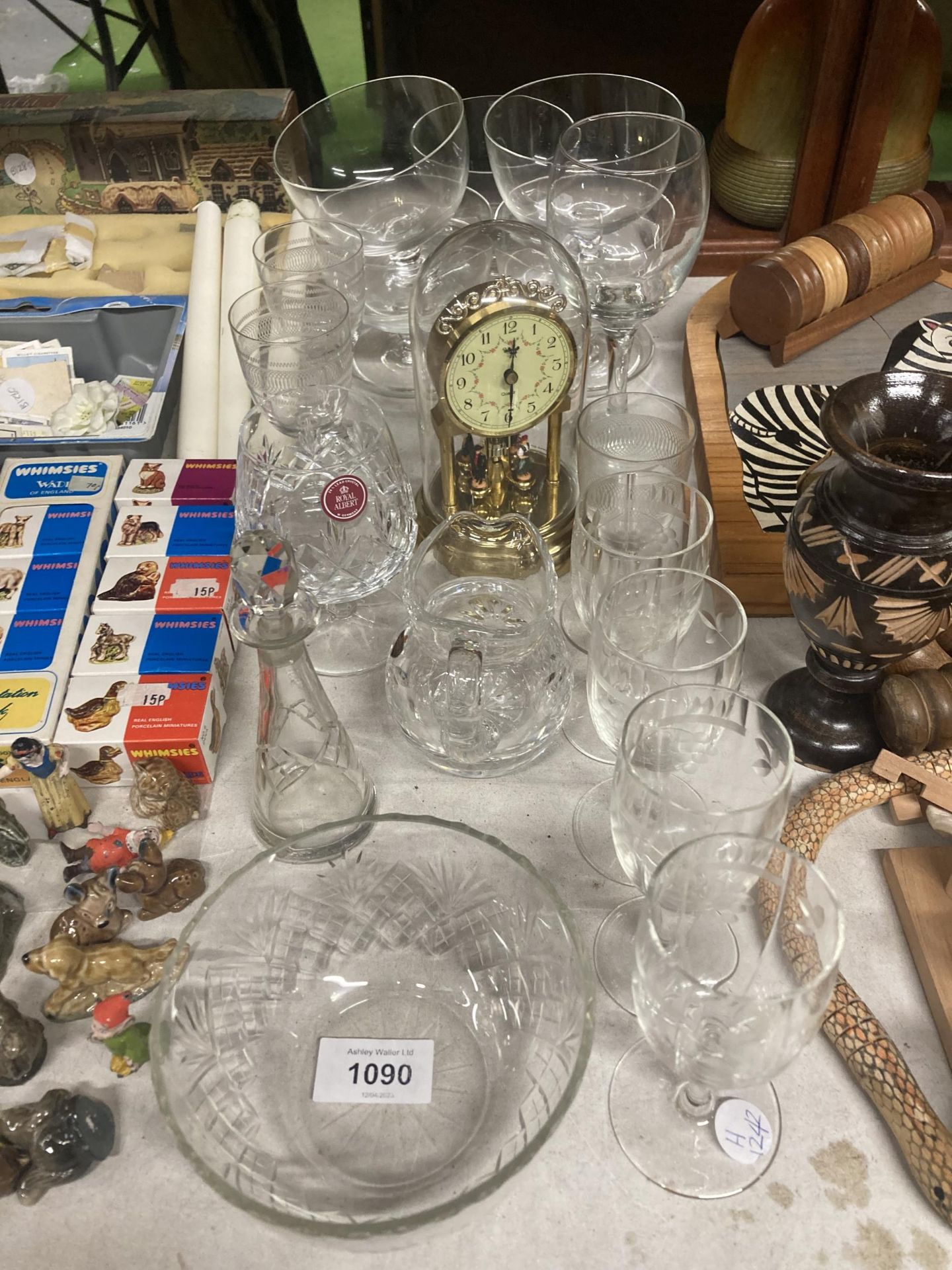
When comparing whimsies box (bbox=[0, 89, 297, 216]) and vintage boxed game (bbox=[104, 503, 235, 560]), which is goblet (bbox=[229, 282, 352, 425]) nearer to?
vintage boxed game (bbox=[104, 503, 235, 560])

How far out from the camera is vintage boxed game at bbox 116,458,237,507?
108 cm

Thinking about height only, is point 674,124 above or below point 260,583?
above

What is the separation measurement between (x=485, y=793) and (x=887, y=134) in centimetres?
114

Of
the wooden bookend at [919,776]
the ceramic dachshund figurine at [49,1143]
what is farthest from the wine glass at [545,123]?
the ceramic dachshund figurine at [49,1143]

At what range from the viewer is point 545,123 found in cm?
129

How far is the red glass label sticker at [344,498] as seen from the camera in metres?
0.96

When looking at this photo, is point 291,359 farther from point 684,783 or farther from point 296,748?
point 684,783

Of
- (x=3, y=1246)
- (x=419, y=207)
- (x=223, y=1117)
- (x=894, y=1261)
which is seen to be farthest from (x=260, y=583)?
(x=419, y=207)

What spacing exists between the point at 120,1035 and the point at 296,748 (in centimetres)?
24

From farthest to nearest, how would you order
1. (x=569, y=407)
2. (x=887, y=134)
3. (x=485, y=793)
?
(x=887, y=134)
(x=569, y=407)
(x=485, y=793)

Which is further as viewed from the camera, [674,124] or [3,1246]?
[674,124]

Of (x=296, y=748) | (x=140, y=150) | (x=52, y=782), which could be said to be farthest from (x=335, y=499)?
(x=140, y=150)

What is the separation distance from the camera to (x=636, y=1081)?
A: 2.40 feet

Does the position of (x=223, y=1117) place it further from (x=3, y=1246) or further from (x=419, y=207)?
(x=419, y=207)
